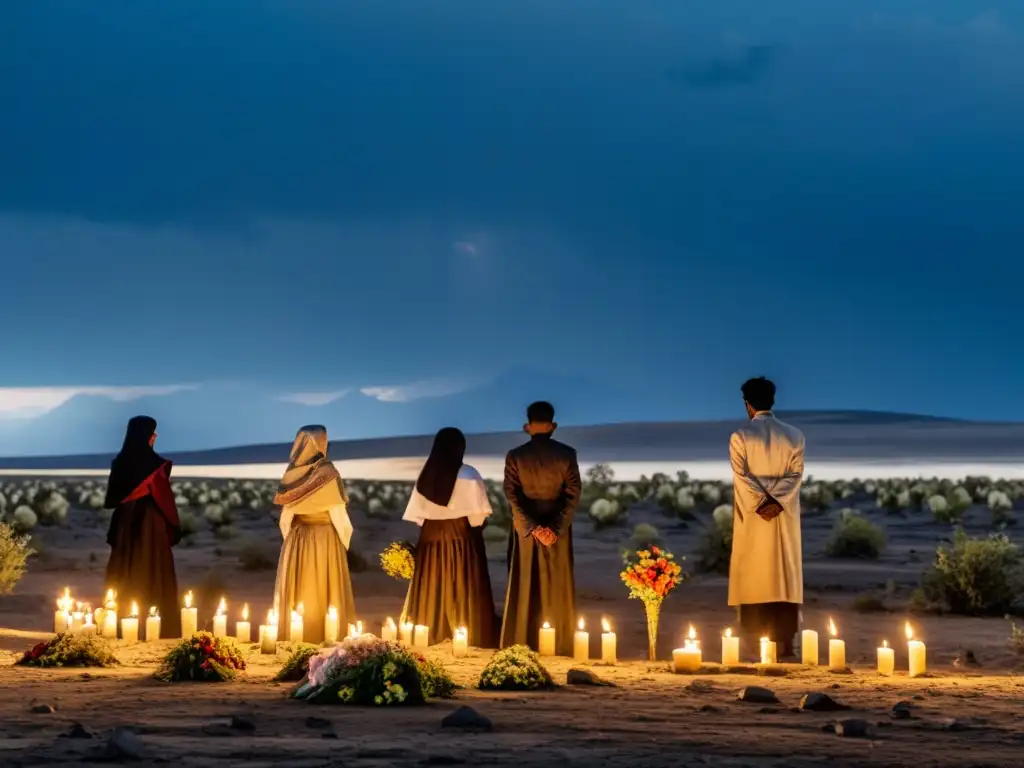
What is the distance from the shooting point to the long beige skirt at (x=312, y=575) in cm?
1352

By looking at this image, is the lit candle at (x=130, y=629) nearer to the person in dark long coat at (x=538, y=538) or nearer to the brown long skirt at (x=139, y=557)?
the brown long skirt at (x=139, y=557)

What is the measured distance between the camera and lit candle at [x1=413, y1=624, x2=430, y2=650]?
12.3 meters

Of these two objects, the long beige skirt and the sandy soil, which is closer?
the sandy soil

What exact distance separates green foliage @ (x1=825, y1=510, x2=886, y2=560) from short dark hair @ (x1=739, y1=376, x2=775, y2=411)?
43.4 feet

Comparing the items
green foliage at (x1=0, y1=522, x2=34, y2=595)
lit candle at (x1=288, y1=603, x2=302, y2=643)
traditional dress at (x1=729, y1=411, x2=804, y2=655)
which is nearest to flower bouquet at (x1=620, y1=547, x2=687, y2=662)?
traditional dress at (x1=729, y1=411, x2=804, y2=655)

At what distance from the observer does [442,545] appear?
13234 millimetres

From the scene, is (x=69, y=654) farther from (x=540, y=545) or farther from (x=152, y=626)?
(x=540, y=545)

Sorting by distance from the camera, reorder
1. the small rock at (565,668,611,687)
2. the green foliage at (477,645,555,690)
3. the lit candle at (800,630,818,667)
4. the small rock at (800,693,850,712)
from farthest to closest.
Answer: the lit candle at (800,630,818,667), the small rock at (565,668,611,687), the green foliage at (477,645,555,690), the small rock at (800,693,850,712)

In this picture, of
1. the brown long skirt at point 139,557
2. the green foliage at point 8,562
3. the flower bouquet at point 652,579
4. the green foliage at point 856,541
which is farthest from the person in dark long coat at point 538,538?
the green foliage at point 856,541

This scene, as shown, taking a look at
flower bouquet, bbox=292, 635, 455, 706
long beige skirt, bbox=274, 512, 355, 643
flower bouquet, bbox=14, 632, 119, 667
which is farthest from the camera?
long beige skirt, bbox=274, 512, 355, 643

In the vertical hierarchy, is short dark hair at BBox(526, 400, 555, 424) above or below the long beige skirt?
above

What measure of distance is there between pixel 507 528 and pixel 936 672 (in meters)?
18.0

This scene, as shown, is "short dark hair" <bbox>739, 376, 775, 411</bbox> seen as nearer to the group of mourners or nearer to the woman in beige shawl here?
the group of mourners

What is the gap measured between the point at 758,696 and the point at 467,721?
2.06 meters
